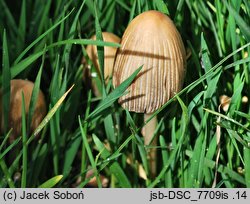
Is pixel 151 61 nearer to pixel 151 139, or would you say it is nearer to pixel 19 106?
pixel 151 139

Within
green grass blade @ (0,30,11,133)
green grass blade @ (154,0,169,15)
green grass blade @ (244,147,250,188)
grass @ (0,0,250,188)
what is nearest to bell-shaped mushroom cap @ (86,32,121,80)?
grass @ (0,0,250,188)

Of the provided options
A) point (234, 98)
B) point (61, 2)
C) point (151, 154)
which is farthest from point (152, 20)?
point (61, 2)

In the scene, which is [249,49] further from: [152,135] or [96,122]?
[96,122]

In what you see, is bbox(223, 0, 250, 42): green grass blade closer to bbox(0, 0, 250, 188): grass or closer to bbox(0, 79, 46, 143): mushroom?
bbox(0, 0, 250, 188): grass

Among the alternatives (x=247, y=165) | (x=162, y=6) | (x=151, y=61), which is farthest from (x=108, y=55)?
(x=247, y=165)

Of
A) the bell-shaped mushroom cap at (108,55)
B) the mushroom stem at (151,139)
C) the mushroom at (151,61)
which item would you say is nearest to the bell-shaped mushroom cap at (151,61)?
the mushroom at (151,61)

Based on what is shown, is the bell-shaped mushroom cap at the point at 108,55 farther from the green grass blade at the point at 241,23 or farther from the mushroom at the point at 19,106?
the green grass blade at the point at 241,23
